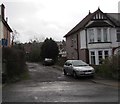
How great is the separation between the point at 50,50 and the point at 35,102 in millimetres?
43428

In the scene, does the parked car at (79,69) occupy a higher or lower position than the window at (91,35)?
lower

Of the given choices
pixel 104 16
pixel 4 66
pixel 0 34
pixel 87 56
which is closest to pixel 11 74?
pixel 4 66

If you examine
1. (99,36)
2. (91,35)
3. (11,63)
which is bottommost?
(11,63)

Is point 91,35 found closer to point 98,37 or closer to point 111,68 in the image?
point 98,37

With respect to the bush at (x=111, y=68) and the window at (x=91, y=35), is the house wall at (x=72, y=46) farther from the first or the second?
the bush at (x=111, y=68)

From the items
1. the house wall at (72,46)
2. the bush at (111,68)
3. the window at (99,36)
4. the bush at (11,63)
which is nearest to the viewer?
the bush at (111,68)

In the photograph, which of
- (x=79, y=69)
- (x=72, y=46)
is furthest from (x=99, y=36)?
(x=79, y=69)

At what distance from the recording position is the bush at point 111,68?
63.2ft

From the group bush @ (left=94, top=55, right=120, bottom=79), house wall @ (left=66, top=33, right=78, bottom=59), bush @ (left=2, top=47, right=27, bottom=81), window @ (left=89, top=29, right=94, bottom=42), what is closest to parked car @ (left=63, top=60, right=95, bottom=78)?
bush @ (left=94, top=55, right=120, bottom=79)

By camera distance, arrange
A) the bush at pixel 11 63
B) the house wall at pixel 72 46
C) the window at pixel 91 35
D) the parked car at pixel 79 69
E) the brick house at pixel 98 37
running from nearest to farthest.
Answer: the bush at pixel 11 63, the parked car at pixel 79 69, the brick house at pixel 98 37, the window at pixel 91 35, the house wall at pixel 72 46

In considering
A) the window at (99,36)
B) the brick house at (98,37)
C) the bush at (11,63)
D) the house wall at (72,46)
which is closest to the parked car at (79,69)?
the bush at (11,63)

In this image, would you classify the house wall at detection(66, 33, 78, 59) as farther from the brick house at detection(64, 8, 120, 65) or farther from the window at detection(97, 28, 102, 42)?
the window at detection(97, 28, 102, 42)

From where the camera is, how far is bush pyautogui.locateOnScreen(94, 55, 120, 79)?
19.3m

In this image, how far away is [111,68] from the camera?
2008 centimetres
